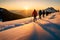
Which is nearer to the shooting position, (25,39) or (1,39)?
(25,39)

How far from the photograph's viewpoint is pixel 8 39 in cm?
928

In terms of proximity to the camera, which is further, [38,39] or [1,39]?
[1,39]

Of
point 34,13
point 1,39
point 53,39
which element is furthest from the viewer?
point 34,13

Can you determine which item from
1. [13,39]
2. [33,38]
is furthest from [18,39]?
[33,38]

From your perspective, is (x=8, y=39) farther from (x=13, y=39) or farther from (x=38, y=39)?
(x=38, y=39)

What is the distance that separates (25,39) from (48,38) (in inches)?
53.4

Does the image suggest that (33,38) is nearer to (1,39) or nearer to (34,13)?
(1,39)

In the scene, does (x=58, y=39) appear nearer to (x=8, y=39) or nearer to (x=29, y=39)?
(x=29, y=39)

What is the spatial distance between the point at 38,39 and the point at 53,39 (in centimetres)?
85

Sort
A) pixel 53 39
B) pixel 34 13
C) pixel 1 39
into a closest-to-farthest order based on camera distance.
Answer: pixel 53 39, pixel 1 39, pixel 34 13

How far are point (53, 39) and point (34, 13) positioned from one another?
16932 millimetres

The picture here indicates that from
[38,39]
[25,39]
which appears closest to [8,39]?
[25,39]

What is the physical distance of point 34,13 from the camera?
1007 inches

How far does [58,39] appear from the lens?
880cm
